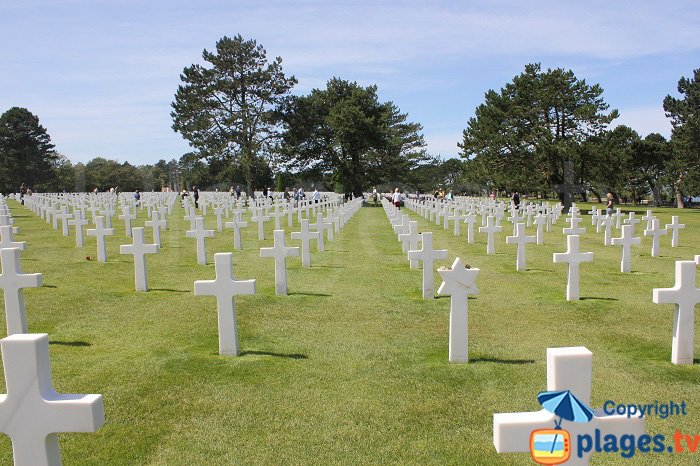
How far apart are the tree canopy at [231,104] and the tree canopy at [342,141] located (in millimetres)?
2581

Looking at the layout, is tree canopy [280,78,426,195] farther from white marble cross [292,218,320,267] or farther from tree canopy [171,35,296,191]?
white marble cross [292,218,320,267]

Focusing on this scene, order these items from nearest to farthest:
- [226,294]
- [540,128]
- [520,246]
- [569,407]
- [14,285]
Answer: [569,407] < [226,294] < [14,285] < [520,246] < [540,128]

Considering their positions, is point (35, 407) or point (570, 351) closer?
point (570, 351)

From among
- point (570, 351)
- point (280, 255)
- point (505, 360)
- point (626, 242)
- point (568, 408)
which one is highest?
point (570, 351)

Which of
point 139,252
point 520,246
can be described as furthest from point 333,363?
point 520,246

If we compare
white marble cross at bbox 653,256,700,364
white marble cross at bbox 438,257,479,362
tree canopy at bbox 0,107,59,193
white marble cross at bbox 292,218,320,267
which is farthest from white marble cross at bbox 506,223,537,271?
tree canopy at bbox 0,107,59,193

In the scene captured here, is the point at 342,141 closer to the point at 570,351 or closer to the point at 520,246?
the point at 520,246

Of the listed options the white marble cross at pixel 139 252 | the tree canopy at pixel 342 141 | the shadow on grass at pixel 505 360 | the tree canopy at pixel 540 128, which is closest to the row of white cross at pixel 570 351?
the shadow on grass at pixel 505 360

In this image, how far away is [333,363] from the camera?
5832mm

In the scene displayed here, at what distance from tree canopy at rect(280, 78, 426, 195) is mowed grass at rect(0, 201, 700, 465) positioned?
39.7m

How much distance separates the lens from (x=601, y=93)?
34.8m

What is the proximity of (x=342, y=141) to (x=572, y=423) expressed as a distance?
47433 millimetres

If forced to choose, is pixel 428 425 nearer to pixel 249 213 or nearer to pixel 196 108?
pixel 249 213

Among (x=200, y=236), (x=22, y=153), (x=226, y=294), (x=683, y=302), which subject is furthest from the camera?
(x=22, y=153)
